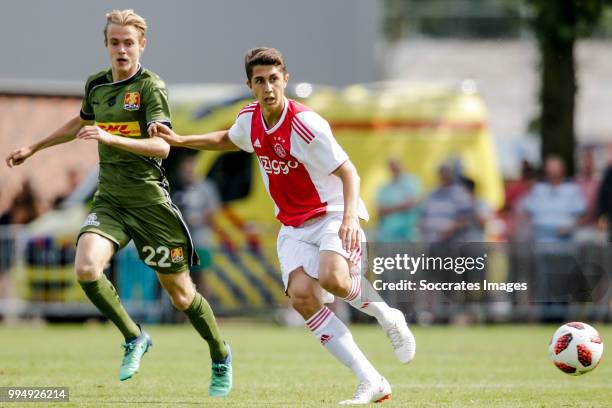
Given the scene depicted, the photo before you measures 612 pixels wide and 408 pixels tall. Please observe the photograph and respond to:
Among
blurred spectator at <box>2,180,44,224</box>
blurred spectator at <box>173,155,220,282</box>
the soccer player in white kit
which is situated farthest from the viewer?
blurred spectator at <box>2,180,44,224</box>

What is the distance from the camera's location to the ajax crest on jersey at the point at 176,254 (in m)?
9.27

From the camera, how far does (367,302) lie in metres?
9.06

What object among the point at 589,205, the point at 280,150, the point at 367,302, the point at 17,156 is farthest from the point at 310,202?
the point at 589,205

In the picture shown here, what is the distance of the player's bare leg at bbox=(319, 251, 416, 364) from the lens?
8.49m

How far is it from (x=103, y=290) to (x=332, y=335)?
1658mm

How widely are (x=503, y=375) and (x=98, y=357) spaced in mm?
4001

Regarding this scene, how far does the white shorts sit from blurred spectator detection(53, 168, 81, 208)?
1113 cm

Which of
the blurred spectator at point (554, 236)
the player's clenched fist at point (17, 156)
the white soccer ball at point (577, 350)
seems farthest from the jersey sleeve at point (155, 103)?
the blurred spectator at point (554, 236)

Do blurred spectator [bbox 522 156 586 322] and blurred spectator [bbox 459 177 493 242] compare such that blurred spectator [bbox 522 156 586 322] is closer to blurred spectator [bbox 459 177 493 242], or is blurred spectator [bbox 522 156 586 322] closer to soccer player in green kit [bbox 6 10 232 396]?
blurred spectator [bbox 459 177 493 242]

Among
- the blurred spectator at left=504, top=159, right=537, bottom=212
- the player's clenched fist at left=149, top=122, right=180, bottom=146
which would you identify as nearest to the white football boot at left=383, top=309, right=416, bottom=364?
the player's clenched fist at left=149, top=122, right=180, bottom=146

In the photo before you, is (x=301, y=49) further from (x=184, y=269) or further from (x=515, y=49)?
(x=515, y=49)

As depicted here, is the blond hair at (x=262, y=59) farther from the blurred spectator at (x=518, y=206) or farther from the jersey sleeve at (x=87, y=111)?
the blurred spectator at (x=518, y=206)

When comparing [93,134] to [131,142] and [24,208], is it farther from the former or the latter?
[24,208]

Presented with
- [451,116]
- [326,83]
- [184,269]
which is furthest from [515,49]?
[184,269]
